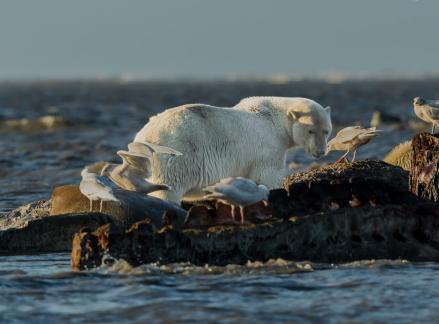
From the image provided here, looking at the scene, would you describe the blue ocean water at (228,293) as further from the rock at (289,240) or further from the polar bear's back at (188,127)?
the polar bear's back at (188,127)

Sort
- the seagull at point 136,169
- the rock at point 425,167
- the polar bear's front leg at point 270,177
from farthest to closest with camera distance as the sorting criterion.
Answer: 1. the polar bear's front leg at point 270,177
2. the rock at point 425,167
3. the seagull at point 136,169

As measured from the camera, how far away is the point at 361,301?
9086 millimetres

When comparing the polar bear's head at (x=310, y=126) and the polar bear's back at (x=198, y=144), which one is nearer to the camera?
the polar bear's back at (x=198, y=144)

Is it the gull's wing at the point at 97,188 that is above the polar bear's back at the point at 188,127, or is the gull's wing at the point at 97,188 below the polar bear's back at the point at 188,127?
below

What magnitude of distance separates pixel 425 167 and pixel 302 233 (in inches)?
86.5

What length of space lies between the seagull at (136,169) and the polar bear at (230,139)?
281 mm

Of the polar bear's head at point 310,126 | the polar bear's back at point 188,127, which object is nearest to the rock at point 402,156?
the polar bear's head at point 310,126

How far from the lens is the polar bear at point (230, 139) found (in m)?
12.4

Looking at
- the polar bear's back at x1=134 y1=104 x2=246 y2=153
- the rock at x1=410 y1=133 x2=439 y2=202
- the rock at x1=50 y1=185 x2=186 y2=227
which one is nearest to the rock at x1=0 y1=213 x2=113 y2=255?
the rock at x1=50 y1=185 x2=186 y2=227

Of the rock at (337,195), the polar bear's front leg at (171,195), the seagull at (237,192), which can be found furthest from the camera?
the polar bear's front leg at (171,195)

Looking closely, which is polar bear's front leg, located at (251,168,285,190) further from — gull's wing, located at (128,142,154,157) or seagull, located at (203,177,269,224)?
seagull, located at (203,177,269,224)

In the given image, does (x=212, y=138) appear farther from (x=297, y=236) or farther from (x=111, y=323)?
(x=111, y=323)

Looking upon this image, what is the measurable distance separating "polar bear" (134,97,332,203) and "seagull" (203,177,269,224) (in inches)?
73.9

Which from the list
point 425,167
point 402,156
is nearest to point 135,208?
point 425,167
